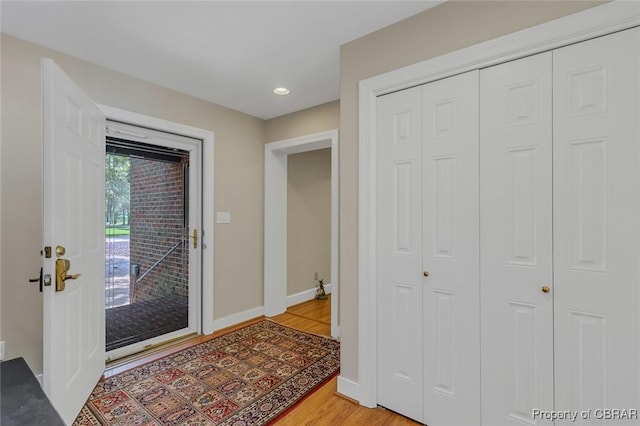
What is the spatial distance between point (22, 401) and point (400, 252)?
78.3 inches

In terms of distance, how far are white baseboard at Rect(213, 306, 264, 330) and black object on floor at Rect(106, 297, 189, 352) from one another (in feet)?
1.06

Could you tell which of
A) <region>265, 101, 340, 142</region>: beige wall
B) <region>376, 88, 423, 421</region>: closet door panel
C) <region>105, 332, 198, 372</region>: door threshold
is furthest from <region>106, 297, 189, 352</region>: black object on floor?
<region>376, 88, 423, 421</region>: closet door panel

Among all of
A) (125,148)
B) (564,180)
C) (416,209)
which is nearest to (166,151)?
(125,148)

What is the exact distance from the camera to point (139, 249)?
3.03m

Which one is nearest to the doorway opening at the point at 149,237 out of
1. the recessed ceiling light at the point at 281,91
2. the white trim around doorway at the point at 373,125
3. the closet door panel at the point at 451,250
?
the recessed ceiling light at the point at 281,91

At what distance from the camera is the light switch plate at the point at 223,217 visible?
3348 millimetres

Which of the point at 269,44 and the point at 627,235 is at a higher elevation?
the point at 269,44

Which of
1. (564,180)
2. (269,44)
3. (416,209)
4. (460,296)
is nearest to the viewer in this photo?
(564,180)

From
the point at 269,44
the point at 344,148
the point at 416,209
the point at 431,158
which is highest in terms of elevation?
the point at 269,44

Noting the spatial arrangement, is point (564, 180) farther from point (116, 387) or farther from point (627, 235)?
point (116, 387)

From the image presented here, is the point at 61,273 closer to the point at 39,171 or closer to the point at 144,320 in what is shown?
the point at 39,171

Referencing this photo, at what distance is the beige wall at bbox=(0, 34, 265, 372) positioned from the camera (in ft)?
6.59

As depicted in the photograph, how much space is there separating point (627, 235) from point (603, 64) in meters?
0.74

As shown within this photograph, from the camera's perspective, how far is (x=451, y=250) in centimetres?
173
